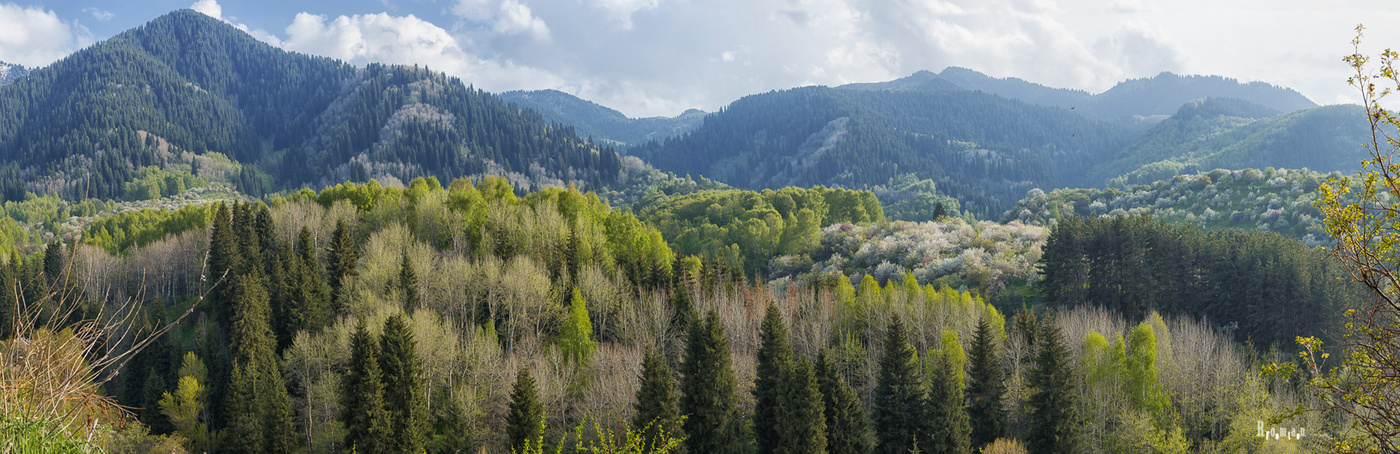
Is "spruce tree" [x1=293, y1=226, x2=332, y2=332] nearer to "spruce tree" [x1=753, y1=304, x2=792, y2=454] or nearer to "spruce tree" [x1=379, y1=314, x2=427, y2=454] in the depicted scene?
"spruce tree" [x1=379, y1=314, x2=427, y2=454]

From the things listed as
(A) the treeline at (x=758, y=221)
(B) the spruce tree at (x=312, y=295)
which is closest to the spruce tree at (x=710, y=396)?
(B) the spruce tree at (x=312, y=295)

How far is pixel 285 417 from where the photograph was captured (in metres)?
49.5

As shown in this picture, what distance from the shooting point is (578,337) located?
5941 centimetres

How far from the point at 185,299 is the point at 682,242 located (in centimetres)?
7117

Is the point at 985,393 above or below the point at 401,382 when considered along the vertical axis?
below

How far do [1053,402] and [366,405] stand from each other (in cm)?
4420

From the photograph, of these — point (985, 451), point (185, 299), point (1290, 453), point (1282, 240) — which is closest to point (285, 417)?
point (985, 451)

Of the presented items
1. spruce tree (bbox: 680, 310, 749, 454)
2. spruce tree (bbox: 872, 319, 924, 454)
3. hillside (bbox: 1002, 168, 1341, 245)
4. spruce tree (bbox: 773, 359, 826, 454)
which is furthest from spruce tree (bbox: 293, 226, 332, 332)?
hillside (bbox: 1002, 168, 1341, 245)

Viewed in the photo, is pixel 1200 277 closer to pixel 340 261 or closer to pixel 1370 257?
pixel 1370 257

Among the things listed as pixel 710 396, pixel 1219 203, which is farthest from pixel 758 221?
pixel 1219 203

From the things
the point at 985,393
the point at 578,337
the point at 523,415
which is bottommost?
the point at 985,393

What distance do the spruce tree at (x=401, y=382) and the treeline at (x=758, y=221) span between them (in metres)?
61.0

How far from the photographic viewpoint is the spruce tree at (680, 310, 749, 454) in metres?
48.6

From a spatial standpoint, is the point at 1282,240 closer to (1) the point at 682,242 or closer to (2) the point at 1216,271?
(2) the point at 1216,271
